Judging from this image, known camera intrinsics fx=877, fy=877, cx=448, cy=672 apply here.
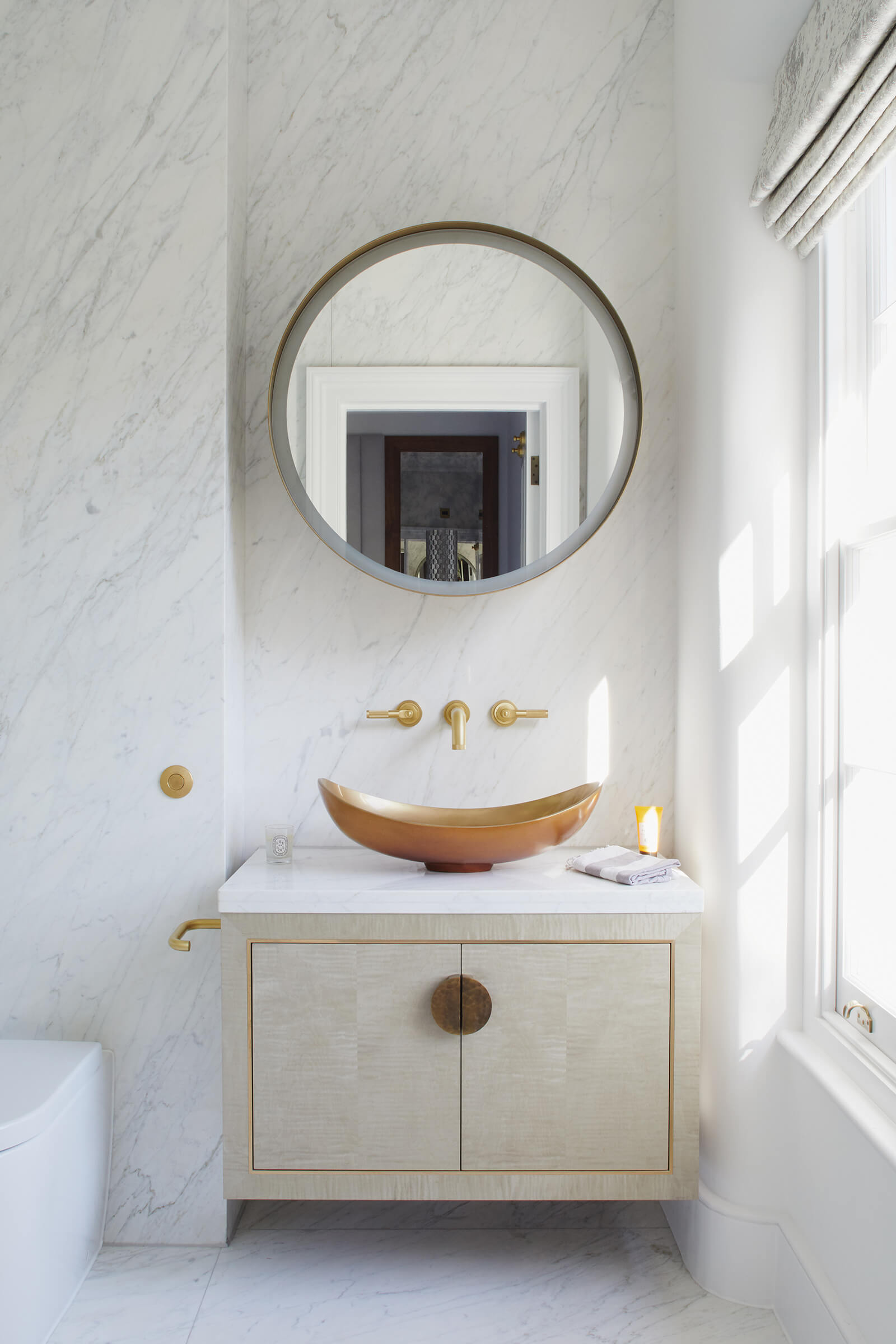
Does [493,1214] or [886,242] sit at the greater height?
[886,242]

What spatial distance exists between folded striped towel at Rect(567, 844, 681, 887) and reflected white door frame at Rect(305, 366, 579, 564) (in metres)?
0.60

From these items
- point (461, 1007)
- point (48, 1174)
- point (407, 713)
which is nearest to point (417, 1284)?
point (461, 1007)

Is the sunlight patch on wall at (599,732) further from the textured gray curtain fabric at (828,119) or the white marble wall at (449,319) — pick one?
the textured gray curtain fabric at (828,119)

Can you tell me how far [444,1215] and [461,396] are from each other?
5.45 feet

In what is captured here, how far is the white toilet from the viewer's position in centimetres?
134

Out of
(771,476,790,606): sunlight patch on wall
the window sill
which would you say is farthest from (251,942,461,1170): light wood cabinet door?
(771,476,790,606): sunlight patch on wall

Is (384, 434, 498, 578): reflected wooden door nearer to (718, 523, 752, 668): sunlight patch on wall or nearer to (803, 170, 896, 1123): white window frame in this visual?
(718, 523, 752, 668): sunlight patch on wall

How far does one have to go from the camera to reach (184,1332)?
146 cm

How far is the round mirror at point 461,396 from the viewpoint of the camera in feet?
5.66

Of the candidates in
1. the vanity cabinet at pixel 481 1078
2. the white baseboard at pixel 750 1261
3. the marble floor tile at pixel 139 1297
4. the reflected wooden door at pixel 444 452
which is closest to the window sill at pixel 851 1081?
the vanity cabinet at pixel 481 1078

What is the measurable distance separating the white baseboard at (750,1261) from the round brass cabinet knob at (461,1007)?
0.54 metres

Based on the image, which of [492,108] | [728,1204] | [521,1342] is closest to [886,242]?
[492,108]

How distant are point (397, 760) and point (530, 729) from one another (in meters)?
0.29

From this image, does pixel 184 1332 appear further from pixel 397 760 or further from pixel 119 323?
pixel 119 323
